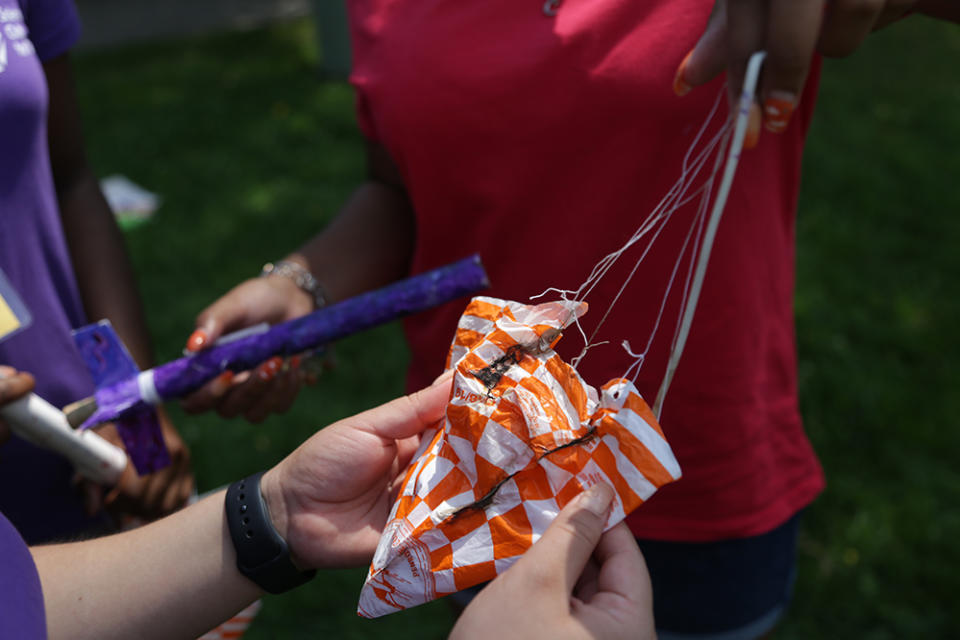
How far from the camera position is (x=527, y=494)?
84 cm

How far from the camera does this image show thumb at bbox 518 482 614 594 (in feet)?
2.48

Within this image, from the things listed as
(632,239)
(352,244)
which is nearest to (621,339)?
(632,239)

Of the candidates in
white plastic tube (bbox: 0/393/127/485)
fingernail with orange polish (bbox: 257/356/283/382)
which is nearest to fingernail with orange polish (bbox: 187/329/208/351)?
fingernail with orange polish (bbox: 257/356/283/382)

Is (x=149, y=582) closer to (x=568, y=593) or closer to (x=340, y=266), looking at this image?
(x=568, y=593)

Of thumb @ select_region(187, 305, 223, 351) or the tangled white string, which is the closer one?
the tangled white string

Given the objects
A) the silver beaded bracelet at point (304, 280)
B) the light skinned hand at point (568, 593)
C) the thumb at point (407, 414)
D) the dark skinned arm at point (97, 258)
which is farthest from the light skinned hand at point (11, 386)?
the light skinned hand at point (568, 593)

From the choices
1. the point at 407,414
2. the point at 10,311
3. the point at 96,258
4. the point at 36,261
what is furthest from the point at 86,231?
the point at 407,414

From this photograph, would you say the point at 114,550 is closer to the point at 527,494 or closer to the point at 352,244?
the point at 527,494

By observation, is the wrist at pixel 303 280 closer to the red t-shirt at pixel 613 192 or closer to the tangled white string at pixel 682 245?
the red t-shirt at pixel 613 192

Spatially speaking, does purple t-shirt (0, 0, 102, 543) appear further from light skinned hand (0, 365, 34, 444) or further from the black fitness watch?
the black fitness watch

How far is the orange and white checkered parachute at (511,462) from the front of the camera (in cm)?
81

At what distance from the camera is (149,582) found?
0.96 meters

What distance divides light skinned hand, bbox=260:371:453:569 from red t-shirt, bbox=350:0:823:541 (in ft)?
0.75

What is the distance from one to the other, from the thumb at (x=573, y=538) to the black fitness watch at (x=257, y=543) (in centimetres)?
36
